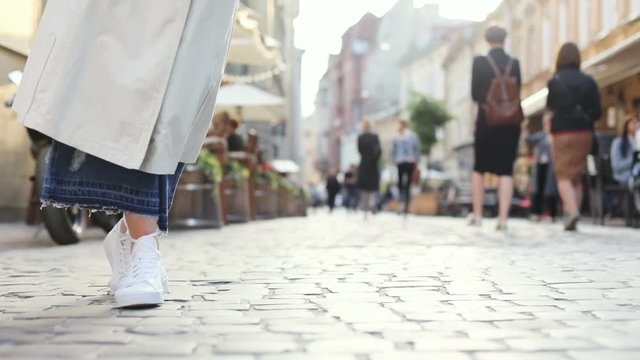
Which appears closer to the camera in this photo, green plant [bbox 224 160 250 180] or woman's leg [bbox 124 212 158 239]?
woman's leg [bbox 124 212 158 239]

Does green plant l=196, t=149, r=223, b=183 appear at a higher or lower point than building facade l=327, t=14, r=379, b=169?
lower

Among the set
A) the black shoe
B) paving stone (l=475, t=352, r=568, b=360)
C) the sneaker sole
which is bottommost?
paving stone (l=475, t=352, r=568, b=360)

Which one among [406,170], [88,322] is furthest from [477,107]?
[88,322]

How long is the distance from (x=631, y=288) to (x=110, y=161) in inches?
91.5

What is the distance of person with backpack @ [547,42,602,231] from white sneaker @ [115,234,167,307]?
7384 mm

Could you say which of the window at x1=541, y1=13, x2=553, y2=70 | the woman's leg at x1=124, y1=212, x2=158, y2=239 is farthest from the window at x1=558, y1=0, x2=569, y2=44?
the woman's leg at x1=124, y1=212, x2=158, y2=239

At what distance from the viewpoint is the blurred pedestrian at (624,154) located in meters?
11.8

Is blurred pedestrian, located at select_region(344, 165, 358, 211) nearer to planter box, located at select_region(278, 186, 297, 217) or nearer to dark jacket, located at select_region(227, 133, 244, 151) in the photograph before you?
planter box, located at select_region(278, 186, 297, 217)

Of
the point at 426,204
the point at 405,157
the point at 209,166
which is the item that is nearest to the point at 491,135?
the point at 209,166

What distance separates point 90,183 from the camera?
339cm

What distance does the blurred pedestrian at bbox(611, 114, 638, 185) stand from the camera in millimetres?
11781

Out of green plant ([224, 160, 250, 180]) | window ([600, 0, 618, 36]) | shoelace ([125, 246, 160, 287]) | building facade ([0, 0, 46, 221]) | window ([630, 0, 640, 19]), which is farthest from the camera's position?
window ([600, 0, 618, 36])

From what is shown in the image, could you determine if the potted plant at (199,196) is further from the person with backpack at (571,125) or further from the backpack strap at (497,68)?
the person with backpack at (571,125)

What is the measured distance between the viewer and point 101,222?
7.55 metres
